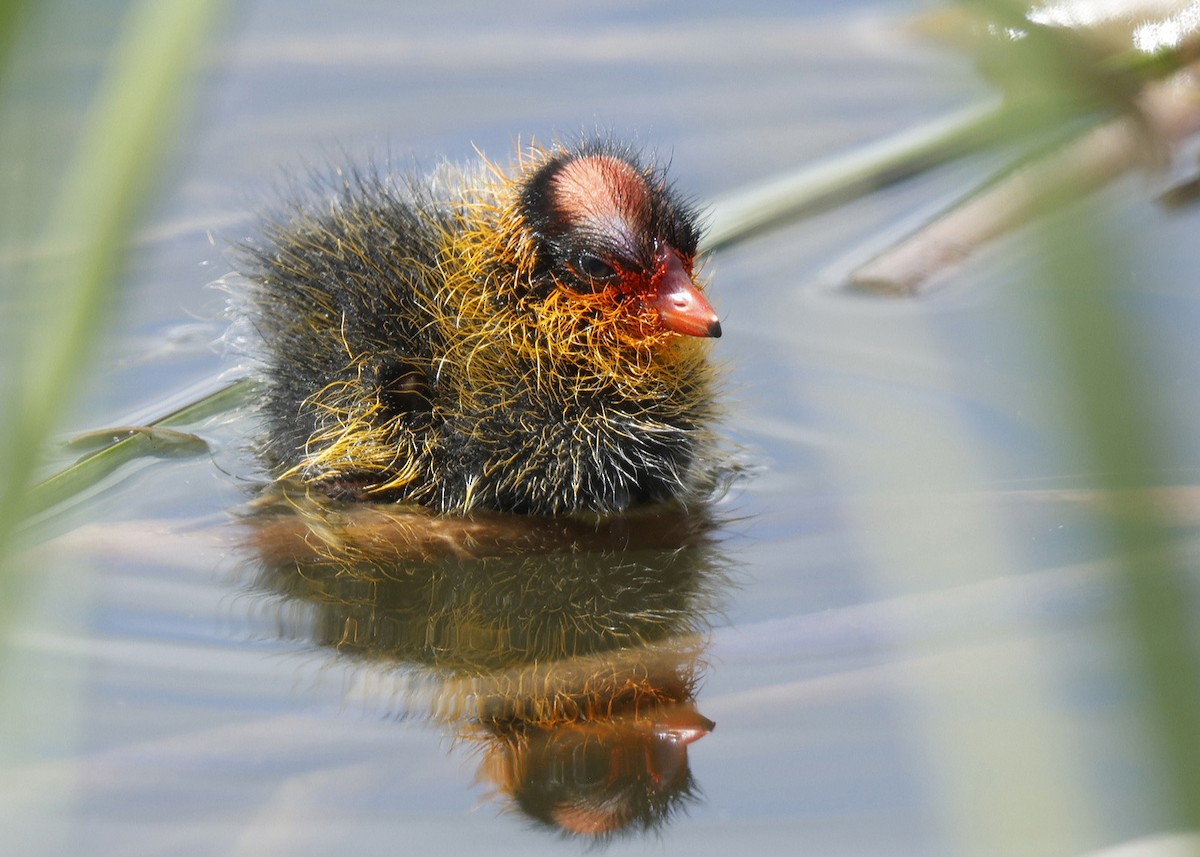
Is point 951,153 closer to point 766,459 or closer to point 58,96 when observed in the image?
point 766,459

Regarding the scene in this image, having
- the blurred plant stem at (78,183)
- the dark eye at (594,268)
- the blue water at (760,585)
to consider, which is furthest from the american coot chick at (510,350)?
the blurred plant stem at (78,183)

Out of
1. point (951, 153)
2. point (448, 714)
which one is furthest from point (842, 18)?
point (448, 714)

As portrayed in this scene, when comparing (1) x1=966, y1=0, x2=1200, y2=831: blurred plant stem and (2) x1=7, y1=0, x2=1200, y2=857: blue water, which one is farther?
(2) x1=7, y1=0, x2=1200, y2=857: blue water

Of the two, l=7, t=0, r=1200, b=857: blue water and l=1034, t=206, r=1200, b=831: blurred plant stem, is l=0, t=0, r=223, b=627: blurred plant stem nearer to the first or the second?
l=7, t=0, r=1200, b=857: blue water

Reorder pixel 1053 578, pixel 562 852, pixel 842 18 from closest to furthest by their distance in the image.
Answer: pixel 562 852 < pixel 1053 578 < pixel 842 18

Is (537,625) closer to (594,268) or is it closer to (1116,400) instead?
(594,268)

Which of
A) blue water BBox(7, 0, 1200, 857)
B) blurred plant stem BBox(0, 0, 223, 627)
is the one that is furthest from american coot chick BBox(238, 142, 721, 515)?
blurred plant stem BBox(0, 0, 223, 627)
